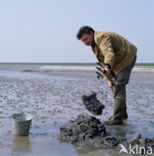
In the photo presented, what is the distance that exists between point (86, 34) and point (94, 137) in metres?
1.78

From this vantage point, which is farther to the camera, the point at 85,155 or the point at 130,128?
the point at 130,128

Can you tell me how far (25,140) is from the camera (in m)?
4.28

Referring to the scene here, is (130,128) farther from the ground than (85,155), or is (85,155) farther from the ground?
(85,155)

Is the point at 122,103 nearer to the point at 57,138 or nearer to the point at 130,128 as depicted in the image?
the point at 130,128

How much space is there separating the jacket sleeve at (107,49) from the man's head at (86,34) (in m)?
0.21

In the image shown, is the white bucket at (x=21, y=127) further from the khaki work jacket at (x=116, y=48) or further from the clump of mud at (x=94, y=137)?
the khaki work jacket at (x=116, y=48)

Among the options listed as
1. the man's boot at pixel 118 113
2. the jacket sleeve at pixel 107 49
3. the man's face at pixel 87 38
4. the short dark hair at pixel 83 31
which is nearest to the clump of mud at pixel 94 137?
the man's boot at pixel 118 113

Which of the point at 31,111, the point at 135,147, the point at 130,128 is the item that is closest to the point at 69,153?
the point at 135,147

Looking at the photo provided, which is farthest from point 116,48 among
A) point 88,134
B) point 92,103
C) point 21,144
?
point 21,144

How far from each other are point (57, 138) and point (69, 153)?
766mm

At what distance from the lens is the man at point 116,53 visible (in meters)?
4.71

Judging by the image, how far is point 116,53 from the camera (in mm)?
5227

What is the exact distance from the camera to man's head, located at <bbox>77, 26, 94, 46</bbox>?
4699 millimetres

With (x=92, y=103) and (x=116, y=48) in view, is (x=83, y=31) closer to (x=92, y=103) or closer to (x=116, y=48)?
(x=116, y=48)
